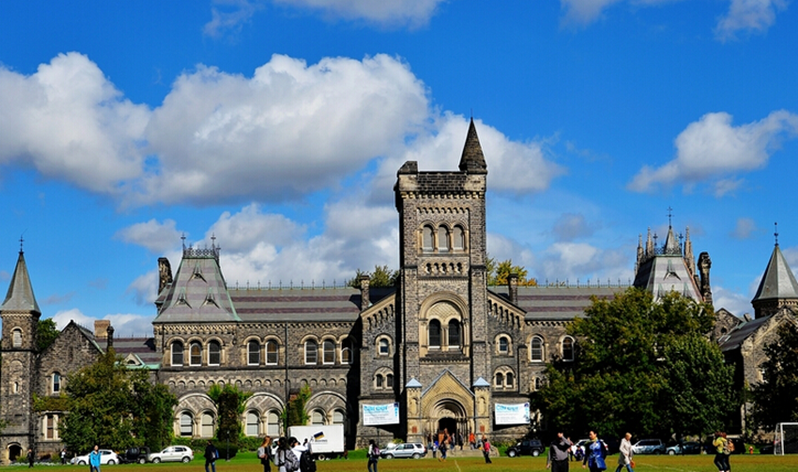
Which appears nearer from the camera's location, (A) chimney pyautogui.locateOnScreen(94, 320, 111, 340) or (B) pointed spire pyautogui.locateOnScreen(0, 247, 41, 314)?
(B) pointed spire pyautogui.locateOnScreen(0, 247, 41, 314)

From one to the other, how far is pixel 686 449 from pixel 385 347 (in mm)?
24189

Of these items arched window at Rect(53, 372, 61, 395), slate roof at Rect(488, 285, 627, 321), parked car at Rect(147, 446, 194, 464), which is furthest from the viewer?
slate roof at Rect(488, 285, 627, 321)

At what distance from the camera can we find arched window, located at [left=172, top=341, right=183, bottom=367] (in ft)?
280

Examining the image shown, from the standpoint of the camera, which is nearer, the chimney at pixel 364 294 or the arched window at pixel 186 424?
the arched window at pixel 186 424

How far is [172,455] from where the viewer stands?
74.7 m

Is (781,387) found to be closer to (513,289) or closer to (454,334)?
(454,334)

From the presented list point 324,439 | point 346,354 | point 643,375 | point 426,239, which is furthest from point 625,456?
point 346,354

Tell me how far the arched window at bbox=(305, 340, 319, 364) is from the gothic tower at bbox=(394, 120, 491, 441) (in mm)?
7352

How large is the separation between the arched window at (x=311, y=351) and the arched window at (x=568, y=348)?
62.3 feet

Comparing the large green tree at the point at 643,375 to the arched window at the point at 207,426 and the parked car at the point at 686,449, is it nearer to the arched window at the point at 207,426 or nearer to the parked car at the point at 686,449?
the parked car at the point at 686,449

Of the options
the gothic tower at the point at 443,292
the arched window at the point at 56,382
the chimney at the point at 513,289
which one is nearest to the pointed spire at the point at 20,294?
the arched window at the point at 56,382

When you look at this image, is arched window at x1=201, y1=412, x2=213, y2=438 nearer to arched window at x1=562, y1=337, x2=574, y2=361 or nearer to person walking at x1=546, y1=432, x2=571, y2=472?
arched window at x1=562, y1=337, x2=574, y2=361

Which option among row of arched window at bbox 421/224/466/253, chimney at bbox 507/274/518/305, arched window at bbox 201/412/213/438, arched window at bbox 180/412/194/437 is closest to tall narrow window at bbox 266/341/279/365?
arched window at bbox 201/412/213/438

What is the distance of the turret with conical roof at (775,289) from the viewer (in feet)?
284
